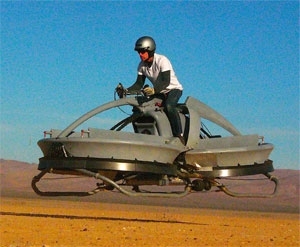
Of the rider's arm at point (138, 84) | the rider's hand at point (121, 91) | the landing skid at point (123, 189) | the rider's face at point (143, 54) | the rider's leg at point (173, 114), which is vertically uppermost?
the rider's face at point (143, 54)

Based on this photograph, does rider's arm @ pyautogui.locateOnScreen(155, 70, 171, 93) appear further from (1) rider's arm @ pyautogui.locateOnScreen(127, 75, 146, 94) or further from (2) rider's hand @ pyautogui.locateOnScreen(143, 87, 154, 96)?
(1) rider's arm @ pyautogui.locateOnScreen(127, 75, 146, 94)

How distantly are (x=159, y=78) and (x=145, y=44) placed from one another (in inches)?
32.6

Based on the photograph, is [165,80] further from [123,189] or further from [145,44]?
[123,189]

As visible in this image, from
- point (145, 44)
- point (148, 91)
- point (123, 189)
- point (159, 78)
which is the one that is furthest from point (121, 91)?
point (123, 189)

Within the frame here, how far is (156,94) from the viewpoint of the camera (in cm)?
1388

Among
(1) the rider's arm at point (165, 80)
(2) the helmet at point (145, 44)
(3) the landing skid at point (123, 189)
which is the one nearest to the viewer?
(3) the landing skid at point (123, 189)

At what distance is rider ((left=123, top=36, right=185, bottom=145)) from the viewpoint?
13.5 metres

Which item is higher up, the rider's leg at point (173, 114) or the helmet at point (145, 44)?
the helmet at point (145, 44)

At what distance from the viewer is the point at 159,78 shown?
1386cm

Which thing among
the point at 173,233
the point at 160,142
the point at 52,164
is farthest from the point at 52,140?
the point at 173,233

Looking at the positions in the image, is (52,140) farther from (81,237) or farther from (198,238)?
(198,238)

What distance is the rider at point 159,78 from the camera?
44.2 feet

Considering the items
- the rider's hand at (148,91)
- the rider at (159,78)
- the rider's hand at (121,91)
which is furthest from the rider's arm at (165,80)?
the rider's hand at (121,91)

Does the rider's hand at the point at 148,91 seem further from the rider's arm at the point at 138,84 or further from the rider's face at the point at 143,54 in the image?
the rider's face at the point at 143,54
